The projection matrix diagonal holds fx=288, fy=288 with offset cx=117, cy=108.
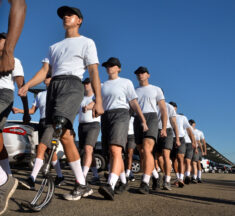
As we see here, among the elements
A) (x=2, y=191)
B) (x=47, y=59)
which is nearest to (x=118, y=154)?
(x=47, y=59)

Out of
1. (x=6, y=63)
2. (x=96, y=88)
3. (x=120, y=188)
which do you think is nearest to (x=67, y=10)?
(x=96, y=88)

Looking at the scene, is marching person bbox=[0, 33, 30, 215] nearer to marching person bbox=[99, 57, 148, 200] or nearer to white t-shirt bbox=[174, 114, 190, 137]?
marching person bbox=[99, 57, 148, 200]

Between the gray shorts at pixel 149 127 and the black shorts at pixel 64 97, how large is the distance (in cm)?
227

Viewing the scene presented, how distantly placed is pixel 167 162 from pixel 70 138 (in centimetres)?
354

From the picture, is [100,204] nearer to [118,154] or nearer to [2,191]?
[118,154]

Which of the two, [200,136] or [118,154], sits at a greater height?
[200,136]

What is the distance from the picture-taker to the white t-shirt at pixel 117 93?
4.63m

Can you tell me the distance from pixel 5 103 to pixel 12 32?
60.6 inches

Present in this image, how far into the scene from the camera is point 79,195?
3.63 metres

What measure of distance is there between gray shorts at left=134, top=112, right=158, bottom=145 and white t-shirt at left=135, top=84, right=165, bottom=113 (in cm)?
14

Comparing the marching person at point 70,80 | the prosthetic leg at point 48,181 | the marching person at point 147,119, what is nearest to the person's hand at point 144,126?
the marching person at point 147,119

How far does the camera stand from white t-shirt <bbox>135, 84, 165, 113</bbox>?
567 cm

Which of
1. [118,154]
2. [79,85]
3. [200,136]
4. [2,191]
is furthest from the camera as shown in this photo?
[200,136]

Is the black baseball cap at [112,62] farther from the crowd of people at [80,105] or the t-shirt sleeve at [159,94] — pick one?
the t-shirt sleeve at [159,94]
